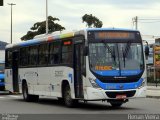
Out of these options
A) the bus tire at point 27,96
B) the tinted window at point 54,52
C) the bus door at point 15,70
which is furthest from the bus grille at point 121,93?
the bus door at point 15,70

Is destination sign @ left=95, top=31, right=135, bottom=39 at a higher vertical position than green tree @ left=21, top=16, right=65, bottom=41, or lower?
lower

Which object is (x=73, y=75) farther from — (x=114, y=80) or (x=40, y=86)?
(x=40, y=86)

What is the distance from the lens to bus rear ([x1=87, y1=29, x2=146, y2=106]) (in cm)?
2012

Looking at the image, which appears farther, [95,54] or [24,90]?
[24,90]

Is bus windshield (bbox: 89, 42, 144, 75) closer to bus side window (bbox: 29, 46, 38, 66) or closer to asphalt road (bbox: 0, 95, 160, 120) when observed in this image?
asphalt road (bbox: 0, 95, 160, 120)

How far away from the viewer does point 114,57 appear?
20344 millimetres

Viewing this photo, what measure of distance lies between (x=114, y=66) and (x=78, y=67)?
4.99 ft

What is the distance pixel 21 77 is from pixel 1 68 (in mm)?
9100

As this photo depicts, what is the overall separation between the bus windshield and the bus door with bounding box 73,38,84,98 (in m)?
0.71

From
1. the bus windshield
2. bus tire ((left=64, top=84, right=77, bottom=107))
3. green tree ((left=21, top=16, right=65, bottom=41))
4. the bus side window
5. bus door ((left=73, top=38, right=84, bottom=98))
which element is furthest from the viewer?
green tree ((left=21, top=16, right=65, bottom=41))

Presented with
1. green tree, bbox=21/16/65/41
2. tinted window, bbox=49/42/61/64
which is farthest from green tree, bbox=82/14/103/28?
tinted window, bbox=49/42/61/64

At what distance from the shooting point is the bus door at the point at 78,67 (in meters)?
20.8

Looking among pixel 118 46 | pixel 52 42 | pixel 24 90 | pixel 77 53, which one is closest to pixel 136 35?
pixel 118 46

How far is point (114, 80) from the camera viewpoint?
20.2m
